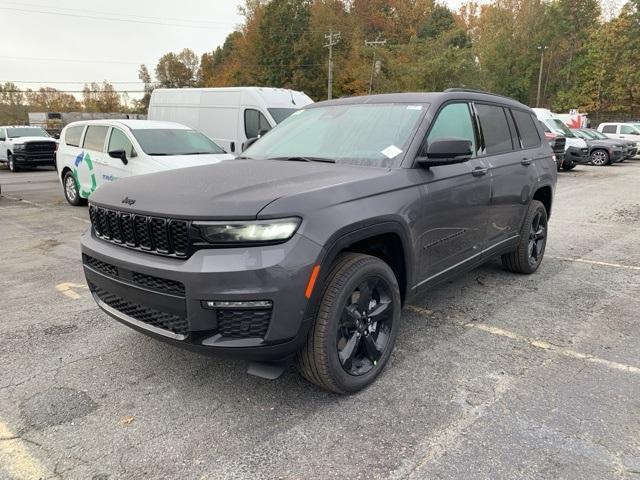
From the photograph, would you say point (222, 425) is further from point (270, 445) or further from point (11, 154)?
point (11, 154)

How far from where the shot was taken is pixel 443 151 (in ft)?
10.4

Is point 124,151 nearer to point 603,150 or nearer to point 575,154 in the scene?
point 575,154

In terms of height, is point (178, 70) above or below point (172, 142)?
above

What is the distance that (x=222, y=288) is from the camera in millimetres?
2416

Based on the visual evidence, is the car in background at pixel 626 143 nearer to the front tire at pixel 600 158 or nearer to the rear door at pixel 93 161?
the front tire at pixel 600 158

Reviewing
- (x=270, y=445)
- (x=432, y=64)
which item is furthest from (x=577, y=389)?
(x=432, y=64)

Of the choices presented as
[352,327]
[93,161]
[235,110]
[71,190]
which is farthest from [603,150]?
[352,327]

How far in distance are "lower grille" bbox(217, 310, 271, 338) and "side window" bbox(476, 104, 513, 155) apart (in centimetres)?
272

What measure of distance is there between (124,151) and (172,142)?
87cm

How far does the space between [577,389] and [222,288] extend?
225cm

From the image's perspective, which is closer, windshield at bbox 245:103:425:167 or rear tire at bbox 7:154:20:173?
windshield at bbox 245:103:425:167

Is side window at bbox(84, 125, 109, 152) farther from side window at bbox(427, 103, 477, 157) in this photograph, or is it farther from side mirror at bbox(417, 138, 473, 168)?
side mirror at bbox(417, 138, 473, 168)

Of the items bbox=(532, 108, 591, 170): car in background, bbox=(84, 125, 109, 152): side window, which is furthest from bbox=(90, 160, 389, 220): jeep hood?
bbox=(532, 108, 591, 170): car in background

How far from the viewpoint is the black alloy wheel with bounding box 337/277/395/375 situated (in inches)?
113
